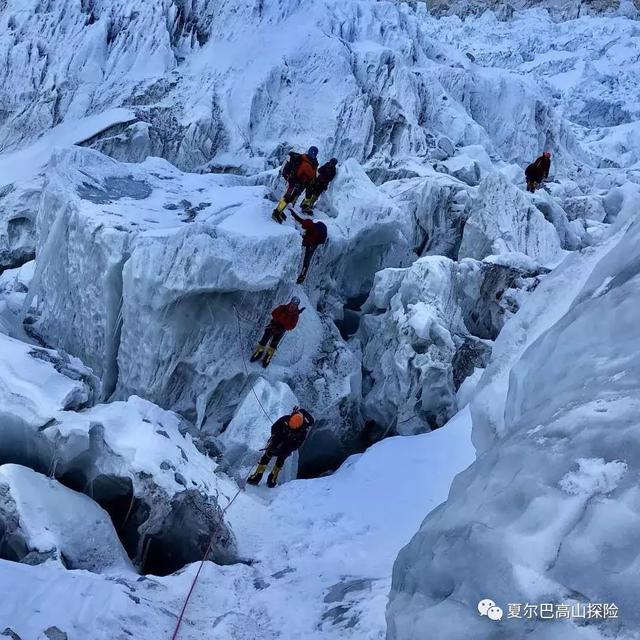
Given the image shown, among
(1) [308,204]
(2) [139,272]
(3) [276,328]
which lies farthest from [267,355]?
(1) [308,204]

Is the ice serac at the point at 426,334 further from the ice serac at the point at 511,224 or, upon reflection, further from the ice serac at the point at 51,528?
the ice serac at the point at 51,528

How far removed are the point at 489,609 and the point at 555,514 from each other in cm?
55

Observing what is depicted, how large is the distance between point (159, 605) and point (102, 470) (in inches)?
84.5

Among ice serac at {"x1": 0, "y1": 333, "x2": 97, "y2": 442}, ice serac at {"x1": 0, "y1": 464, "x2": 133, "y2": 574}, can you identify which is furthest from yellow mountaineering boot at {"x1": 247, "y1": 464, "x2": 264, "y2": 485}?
ice serac at {"x1": 0, "y1": 333, "x2": 97, "y2": 442}

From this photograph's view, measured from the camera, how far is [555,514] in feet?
9.09

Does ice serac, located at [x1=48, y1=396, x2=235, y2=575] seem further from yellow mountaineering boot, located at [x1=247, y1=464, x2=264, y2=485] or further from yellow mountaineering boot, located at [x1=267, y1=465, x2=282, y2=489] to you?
yellow mountaineering boot, located at [x1=267, y1=465, x2=282, y2=489]

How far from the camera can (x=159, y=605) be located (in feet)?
16.1

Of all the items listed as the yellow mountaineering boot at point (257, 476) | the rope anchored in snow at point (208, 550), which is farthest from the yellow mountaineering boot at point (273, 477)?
the rope anchored in snow at point (208, 550)

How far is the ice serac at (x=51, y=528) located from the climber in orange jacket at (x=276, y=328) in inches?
159

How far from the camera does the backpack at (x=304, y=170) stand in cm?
1034

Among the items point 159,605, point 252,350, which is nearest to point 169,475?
point 159,605

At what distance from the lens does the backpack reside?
10.3 meters

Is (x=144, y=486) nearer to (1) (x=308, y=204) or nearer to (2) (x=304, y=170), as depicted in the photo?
(2) (x=304, y=170)

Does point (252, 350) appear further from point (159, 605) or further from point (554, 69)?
point (554, 69)
